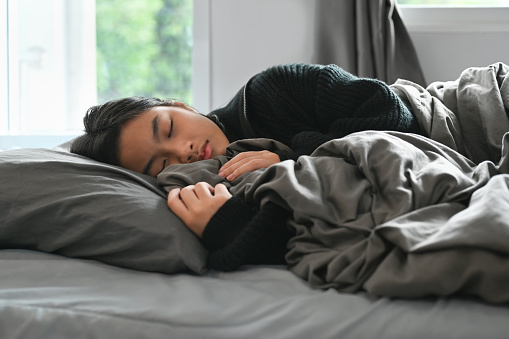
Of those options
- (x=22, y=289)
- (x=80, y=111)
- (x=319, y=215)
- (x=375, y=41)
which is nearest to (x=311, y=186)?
(x=319, y=215)

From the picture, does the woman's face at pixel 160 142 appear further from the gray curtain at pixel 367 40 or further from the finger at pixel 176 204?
the gray curtain at pixel 367 40

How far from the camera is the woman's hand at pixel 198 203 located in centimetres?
97

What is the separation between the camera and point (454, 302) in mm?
744

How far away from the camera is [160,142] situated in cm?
133

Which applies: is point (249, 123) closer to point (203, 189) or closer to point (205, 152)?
point (205, 152)

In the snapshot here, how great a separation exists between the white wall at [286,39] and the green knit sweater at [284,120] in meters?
1.01

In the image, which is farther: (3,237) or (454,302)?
(3,237)

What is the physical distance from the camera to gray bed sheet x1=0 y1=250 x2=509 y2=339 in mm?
716

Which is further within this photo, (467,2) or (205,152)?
(467,2)

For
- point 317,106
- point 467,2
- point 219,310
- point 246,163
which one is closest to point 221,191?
point 246,163

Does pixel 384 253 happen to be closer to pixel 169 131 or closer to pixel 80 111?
pixel 169 131

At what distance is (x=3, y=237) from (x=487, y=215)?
80cm

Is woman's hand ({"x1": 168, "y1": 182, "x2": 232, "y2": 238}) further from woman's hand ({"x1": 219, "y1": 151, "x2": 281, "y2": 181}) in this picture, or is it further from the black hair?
the black hair

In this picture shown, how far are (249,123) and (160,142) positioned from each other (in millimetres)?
257
